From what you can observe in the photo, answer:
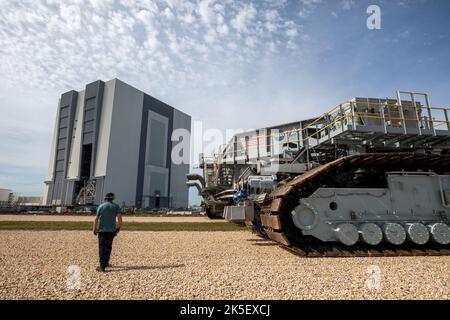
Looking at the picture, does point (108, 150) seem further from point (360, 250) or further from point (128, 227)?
point (360, 250)

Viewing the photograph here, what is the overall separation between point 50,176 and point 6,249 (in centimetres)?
4693

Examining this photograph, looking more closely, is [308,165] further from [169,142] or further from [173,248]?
[169,142]

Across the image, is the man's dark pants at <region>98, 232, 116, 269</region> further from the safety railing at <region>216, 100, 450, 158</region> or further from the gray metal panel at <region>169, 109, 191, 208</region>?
the gray metal panel at <region>169, 109, 191, 208</region>

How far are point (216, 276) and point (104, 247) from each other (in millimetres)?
2391

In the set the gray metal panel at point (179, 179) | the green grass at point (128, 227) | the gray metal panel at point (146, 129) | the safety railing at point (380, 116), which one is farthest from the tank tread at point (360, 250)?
the gray metal panel at point (179, 179)

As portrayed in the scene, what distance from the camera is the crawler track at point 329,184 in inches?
255

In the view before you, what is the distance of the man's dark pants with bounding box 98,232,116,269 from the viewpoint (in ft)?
17.0

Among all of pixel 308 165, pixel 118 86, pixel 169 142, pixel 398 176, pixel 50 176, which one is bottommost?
pixel 398 176

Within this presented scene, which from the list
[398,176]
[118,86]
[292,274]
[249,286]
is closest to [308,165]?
[398,176]

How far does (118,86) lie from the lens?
145ft

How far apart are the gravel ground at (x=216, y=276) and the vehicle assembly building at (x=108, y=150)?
1447 inches

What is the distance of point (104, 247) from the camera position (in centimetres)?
530
